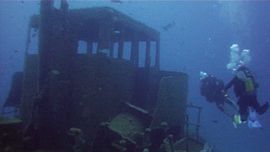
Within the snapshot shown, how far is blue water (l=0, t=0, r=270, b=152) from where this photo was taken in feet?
Result: 180

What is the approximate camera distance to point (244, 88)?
1140 centimetres

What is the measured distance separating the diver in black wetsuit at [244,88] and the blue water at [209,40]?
80.4 ft

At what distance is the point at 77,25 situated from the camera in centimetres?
1293

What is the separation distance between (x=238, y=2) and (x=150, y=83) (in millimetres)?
57144

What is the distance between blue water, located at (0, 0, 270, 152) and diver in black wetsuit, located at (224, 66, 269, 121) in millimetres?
24501

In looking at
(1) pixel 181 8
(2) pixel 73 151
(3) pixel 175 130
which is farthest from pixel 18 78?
(1) pixel 181 8

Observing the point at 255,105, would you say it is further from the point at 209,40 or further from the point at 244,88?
the point at 209,40

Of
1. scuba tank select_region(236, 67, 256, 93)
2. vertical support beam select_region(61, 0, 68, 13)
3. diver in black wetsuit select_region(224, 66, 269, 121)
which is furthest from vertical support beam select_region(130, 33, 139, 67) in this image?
scuba tank select_region(236, 67, 256, 93)

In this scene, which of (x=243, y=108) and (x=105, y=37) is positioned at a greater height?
(x=105, y=37)

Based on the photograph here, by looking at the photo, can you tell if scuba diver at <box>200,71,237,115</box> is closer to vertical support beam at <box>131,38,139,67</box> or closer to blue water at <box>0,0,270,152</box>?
vertical support beam at <box>131,38,139,67</box>

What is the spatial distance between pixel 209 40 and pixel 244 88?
295 ft

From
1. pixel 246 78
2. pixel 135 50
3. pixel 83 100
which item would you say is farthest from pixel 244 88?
pixel 135 50

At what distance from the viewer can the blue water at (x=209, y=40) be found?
54719mm

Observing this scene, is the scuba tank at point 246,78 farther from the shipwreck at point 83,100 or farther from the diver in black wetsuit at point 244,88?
the shipwreck at point 83,100
